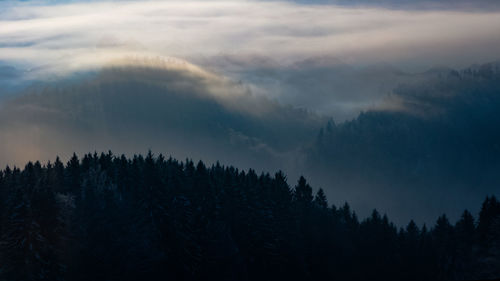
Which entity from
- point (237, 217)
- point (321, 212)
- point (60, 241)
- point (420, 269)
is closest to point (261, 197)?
point (237, 217)

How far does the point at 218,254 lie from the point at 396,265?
3799 cm

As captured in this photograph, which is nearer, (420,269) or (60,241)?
(60,241)

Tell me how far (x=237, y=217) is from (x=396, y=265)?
30665 millimetres

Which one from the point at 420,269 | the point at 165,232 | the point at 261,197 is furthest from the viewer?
the point at 420,269

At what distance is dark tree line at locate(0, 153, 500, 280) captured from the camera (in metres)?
79.7

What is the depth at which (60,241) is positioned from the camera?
80.2m

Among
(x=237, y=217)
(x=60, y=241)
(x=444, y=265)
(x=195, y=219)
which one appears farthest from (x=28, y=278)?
(x=444, y=265)

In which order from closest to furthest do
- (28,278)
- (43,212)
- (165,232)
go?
(28,278) → (43,212) → (165,232)

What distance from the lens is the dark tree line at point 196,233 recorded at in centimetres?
7969

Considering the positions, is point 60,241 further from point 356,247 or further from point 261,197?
point 356,247

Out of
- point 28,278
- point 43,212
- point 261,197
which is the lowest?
point 28,278

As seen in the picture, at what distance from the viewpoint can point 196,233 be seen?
10225cm

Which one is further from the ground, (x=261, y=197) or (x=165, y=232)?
(x=261, y=197)

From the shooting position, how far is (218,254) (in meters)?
101
